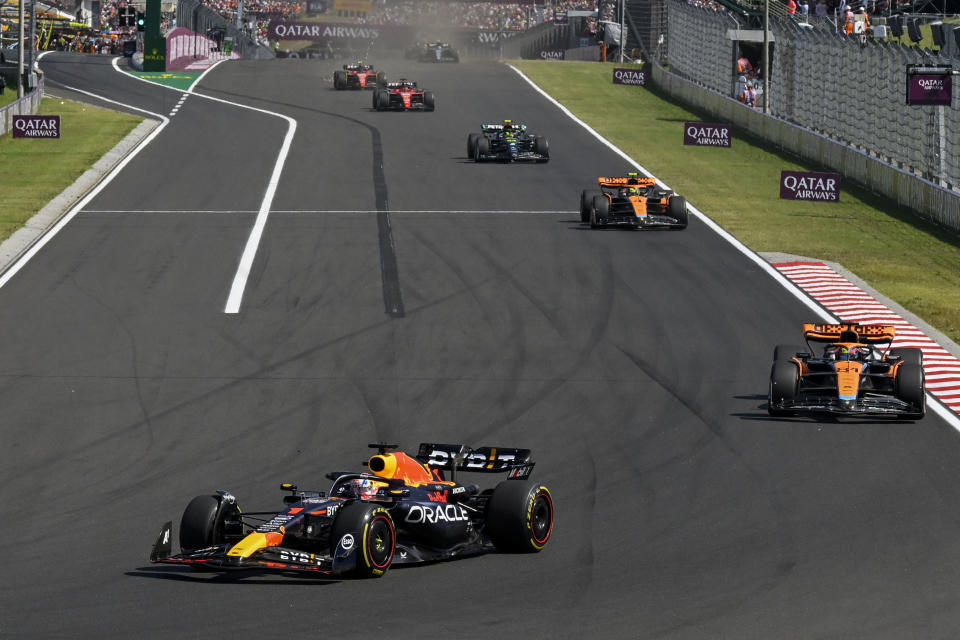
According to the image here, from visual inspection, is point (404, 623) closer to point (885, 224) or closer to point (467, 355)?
point (467, 355)

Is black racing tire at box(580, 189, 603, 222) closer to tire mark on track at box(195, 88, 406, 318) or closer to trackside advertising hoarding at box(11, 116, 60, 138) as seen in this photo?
tire mark on track at box(195, 88, 406, 318)

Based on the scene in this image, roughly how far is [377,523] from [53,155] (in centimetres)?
3721

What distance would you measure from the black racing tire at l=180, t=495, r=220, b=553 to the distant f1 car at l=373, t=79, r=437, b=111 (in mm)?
46954

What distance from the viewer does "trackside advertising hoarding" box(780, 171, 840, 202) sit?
38719 mm

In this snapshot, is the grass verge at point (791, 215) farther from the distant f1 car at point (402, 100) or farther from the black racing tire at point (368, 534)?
the black racing tire at point (368, 534)

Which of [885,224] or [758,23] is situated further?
[758,23]

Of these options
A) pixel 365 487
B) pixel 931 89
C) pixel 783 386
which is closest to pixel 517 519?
pixel 365 487

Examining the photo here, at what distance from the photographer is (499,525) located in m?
13.8

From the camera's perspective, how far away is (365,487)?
13742 millimetres

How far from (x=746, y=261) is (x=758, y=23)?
1624 inches

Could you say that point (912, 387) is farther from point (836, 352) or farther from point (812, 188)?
point (812, 188)

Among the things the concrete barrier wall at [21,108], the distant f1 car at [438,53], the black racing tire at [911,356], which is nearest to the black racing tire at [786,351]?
the black racing tire at [911,356]

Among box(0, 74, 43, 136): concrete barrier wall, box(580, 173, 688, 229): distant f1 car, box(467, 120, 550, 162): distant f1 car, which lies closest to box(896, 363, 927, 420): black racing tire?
box(580, 173, 688, 229): distant f1 car

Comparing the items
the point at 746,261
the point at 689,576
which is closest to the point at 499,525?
the point at 689,576
